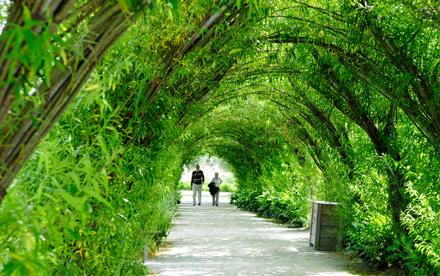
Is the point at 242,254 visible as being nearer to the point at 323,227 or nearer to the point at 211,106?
the point at 323,227

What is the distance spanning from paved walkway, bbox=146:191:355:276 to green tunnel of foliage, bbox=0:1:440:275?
0.59m

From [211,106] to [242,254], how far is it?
8.00ft

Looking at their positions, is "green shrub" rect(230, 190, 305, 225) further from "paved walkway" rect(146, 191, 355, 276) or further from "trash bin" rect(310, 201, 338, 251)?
"trash bin" rect(310, 201, 338, 251)

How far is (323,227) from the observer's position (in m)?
7.65

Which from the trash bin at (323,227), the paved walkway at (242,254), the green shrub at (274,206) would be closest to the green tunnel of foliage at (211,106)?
the trash bin at (323,227)

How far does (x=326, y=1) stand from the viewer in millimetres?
4184

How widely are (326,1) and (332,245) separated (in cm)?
478

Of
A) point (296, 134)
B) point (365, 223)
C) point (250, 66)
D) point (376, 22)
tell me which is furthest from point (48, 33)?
point (296, 134)

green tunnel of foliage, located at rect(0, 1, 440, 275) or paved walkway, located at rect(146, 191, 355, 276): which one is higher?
green tunnel of foliage, located at rect(0, 1, 440, 275)

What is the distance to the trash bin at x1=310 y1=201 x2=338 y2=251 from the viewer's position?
24.6ft

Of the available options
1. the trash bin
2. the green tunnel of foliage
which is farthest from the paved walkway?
the green tunnel of foliage

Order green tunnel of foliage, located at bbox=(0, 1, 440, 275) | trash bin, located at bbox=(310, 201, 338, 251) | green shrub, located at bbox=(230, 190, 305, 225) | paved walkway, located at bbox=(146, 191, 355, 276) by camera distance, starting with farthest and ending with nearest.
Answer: green shrub, located at bbox=(230, 190, 305, 225)
trash bin, located at bbox=(310, 201, 338, 251)
paved walkway, located at bbox=(146, 191, 355, 276)
green tunnel of foliage, located at bbox=(0, 1, 440, 275)

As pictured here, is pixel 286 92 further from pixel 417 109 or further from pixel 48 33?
pixel 48 33

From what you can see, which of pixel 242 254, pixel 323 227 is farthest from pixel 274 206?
pixel 242 254
